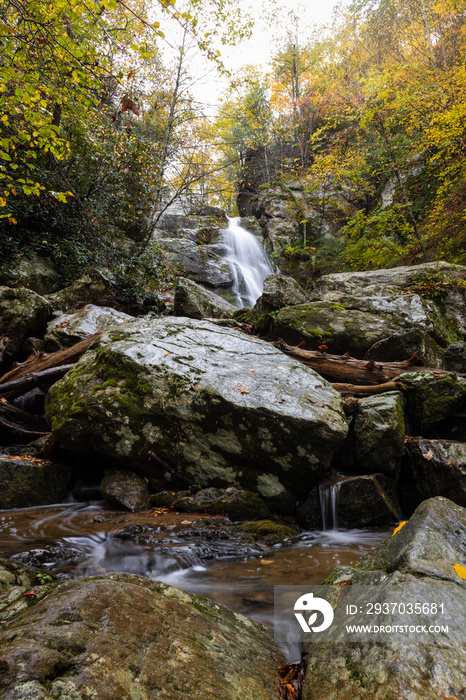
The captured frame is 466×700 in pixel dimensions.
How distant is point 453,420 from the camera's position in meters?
5.30

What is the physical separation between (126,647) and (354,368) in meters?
5.65

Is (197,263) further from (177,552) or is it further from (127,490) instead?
(177,552)

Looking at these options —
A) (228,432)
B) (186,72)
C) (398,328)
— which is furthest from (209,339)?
(186,72)

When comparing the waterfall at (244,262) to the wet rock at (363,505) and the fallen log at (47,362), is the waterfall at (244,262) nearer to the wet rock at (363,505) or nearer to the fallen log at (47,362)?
the fallen log at (47,362)

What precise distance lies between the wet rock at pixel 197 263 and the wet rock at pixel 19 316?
29.5ft

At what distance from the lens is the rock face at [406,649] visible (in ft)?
3.98

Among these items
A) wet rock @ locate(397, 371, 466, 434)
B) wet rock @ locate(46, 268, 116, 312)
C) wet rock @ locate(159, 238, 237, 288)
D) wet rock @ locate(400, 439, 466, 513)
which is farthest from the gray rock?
wet rock @ locate(159, 238, 237, 288)

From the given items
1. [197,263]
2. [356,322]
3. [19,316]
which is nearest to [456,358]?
[356,322]

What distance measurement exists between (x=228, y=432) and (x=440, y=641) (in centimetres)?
313

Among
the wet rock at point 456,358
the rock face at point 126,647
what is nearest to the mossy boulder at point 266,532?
the rock face at point 126,647

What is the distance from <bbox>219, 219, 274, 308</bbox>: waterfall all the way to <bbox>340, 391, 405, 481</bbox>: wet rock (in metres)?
10.1

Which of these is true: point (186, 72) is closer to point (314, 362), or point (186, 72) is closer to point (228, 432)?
point (314, 362)

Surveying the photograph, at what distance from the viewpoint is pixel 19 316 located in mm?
6664

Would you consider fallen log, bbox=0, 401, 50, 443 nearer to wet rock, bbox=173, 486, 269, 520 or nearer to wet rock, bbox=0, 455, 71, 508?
wet rock, bbox=0, 455, 71, 508
